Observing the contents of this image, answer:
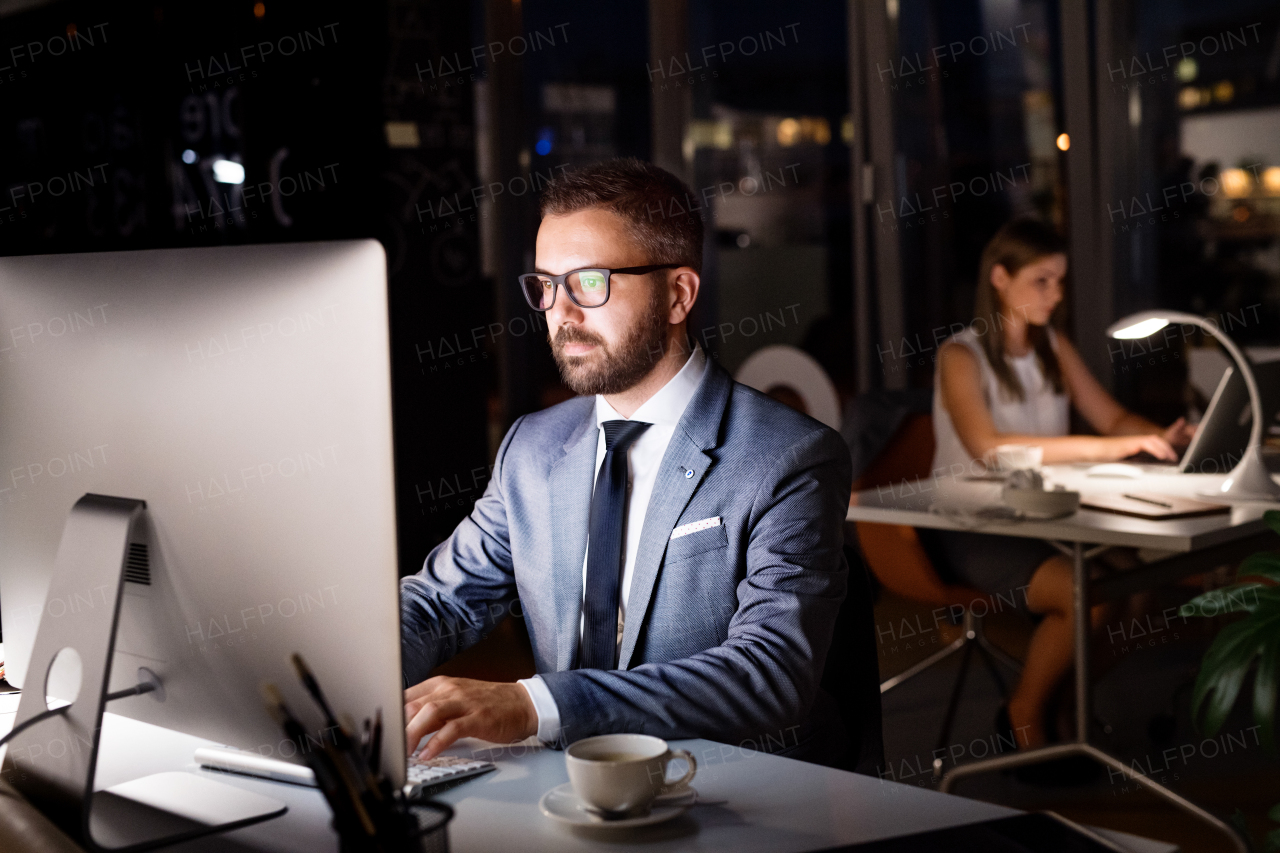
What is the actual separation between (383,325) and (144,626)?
0.44 meters

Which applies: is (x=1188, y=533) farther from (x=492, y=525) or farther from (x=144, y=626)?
(x=144, y=626)

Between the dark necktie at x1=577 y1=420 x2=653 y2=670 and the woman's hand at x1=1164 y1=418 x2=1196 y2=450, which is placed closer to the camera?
the dark necktie at x1=577 y1=420 x2=653 y2=670

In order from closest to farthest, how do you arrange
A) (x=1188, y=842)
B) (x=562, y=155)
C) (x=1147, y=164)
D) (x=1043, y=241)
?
(x=1188, y=842) < (x=1043, y=241) < (x=1147, y=164) < (x=562, y=155)

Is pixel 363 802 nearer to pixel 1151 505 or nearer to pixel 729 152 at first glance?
pixel 1151 505

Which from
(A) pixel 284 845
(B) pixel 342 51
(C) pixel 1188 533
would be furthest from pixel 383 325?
(B) pixel 342 51

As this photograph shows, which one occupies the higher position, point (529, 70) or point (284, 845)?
point (529, 70)

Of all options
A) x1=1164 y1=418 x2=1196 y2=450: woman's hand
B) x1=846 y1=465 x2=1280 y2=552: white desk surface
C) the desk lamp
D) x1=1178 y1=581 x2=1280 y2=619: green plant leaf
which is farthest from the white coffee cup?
x1=1164 y1=418 x2=1196 y2=450: woman's hand

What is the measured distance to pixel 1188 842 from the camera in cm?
268

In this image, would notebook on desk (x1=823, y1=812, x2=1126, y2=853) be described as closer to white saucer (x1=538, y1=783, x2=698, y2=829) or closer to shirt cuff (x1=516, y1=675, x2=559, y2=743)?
white saucer (x1=538, y1=783, x2=698, y2=829)

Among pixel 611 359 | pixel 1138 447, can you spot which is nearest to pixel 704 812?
pixel 611 359

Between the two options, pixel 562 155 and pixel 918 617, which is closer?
pixel 918 617

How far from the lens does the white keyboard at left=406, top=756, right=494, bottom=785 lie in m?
1.25

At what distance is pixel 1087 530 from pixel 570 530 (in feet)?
4.55

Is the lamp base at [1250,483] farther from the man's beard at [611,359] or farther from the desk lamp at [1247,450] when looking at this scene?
the man's beard at [611,359]
